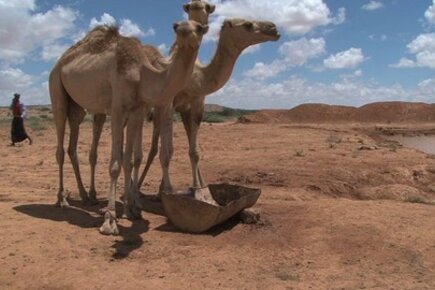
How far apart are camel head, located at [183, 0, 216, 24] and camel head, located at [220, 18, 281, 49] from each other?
1.22m

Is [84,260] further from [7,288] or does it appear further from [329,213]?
[329,213]

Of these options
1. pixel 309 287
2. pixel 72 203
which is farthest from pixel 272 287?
pixel 72 203

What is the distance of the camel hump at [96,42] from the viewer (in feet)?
26.3

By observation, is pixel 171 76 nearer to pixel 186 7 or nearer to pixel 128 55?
pixel 128 55

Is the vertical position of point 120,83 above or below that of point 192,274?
above

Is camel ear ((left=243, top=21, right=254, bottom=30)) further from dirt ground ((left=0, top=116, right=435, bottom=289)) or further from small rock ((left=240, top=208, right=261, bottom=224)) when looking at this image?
dirt ground ((left=0, top=116, right=435, bottom=289))

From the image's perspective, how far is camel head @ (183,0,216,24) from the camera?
29.2 ft

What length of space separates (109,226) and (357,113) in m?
45.8

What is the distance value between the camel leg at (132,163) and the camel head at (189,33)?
5.03ft

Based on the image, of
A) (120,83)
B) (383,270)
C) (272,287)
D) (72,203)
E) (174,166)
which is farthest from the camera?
(174,166)

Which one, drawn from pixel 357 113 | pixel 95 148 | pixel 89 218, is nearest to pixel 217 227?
pixel 89 218

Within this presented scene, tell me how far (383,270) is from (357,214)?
1810mm

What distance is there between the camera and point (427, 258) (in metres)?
6.25

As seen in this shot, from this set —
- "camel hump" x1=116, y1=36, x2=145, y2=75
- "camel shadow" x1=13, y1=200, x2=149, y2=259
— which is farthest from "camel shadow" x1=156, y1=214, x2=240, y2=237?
"camel hump" x1=116, y1=36, x2=145, y2=75
